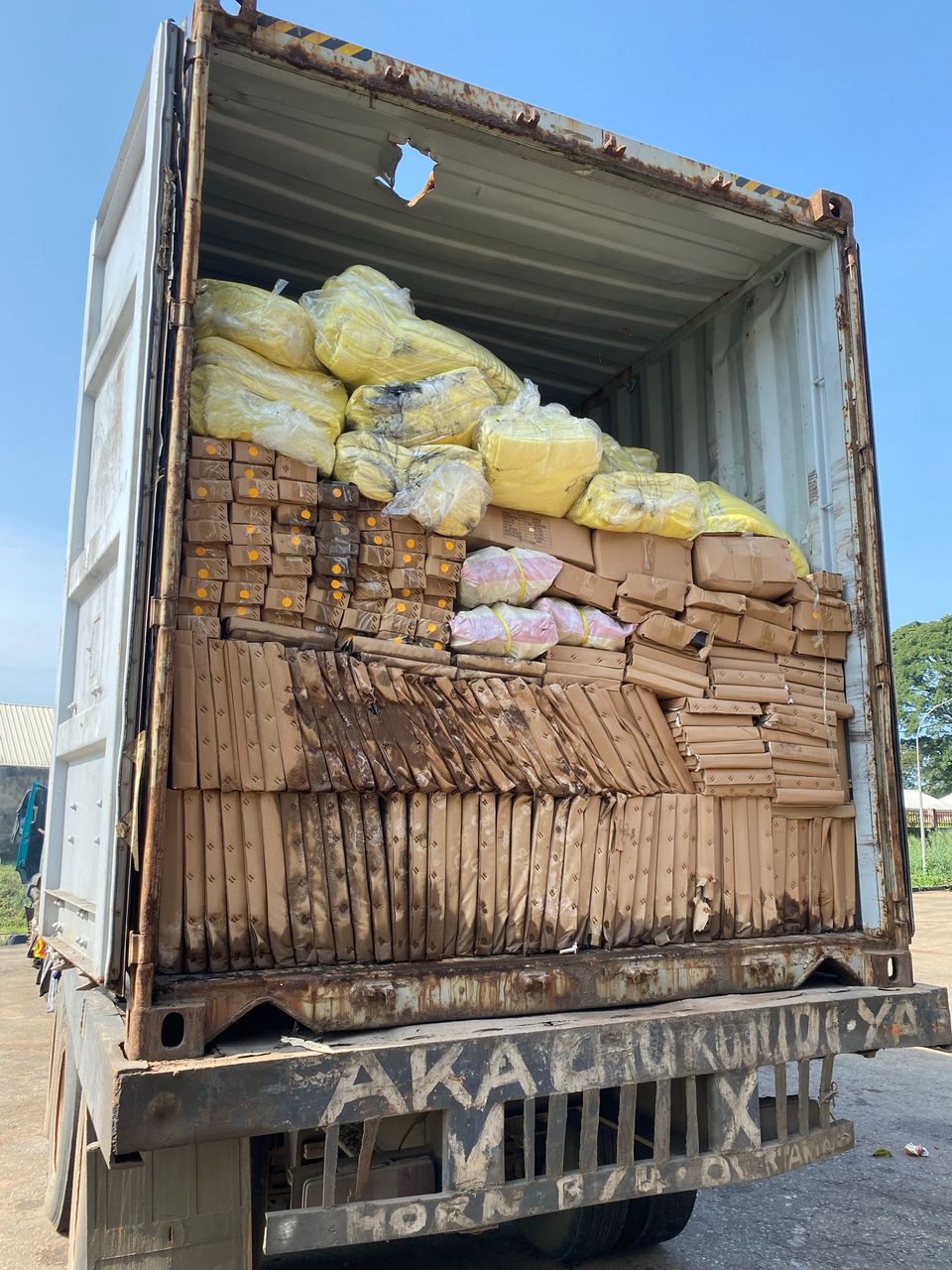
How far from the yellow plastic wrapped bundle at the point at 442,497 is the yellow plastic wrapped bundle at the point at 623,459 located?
726 millimetres

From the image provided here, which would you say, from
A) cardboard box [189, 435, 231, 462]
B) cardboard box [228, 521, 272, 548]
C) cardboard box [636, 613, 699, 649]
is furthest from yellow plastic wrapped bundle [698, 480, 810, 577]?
cardboard box [189, 435, 231, 462]

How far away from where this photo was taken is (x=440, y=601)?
11.3 ft

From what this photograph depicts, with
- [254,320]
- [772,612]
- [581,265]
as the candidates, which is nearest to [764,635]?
[772,612]

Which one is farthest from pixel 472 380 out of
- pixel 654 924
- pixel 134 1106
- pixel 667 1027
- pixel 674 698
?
pixel 134 1106

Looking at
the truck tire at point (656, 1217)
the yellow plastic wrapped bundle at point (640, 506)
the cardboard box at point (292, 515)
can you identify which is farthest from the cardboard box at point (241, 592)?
the truck tire at point (656, 1217)

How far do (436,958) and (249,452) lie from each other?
5.42 ft

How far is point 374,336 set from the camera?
140 inches

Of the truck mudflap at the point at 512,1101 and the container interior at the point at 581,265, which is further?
the container interior at the point at 581,265

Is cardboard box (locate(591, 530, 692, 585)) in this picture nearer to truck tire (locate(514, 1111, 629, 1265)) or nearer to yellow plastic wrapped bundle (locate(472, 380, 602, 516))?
yellow plastic wrapped bundle (locate(472, 380, 602, 516))

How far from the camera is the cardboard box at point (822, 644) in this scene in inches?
152

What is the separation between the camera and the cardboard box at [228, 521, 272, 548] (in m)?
3.05

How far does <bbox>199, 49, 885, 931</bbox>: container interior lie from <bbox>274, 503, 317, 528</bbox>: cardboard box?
1351mm

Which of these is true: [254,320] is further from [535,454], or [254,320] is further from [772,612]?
[772,612]

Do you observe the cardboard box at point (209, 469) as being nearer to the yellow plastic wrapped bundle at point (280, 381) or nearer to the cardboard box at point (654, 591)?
the yellow plastic wrapped bundle at point (280, 381)
